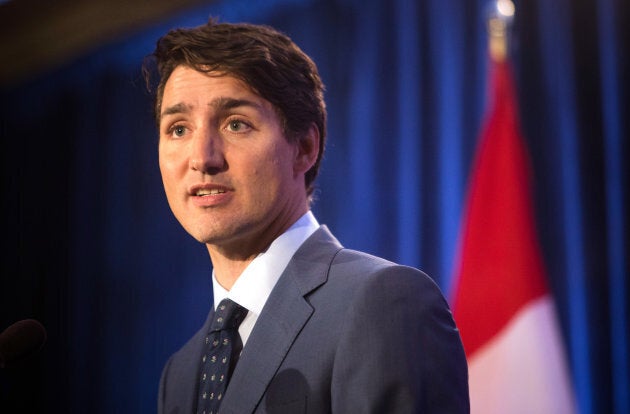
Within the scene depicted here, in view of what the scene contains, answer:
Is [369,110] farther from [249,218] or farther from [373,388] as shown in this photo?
[373,388]

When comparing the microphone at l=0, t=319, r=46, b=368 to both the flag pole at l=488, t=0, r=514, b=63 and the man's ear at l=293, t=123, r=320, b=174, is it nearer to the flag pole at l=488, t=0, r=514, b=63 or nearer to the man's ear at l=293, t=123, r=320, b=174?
the man's ear at l=293, t=123, r=320, b=174

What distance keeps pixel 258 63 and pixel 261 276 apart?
1.51ft

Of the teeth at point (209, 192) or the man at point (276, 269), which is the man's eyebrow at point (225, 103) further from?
the teeth at point (209, 192)

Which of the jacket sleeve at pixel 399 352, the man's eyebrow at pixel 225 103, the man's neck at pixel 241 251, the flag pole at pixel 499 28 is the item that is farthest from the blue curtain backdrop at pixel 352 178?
the jacket sleeve at pixel 399 352

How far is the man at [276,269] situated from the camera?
4.09 ft

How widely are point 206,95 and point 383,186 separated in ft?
4.16

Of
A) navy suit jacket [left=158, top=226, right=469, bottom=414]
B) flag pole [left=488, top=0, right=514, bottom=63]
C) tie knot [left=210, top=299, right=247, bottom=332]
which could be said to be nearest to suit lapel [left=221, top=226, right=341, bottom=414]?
navy suit jacket [left=158, top=226, right=469, bottom=414]

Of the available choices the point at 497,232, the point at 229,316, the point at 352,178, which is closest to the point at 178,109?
the point at 229,316

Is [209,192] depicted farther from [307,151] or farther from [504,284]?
[504,284]

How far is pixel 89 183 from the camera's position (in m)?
3.02

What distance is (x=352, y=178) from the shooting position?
272 centimetres

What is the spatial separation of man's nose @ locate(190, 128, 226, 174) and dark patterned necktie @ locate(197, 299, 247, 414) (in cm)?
29

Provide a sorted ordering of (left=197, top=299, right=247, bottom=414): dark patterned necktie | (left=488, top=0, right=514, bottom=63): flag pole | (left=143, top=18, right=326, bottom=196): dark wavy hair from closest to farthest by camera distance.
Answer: (left=197, top=299, right=247, bottom=414): dark patterned necktie
(left=143, top=18, right=326, bottom=196): dark wavy hair
(left=488, top=0, right=514, bottom=63): flag pole

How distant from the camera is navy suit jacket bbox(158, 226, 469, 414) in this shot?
1215 millimetres
